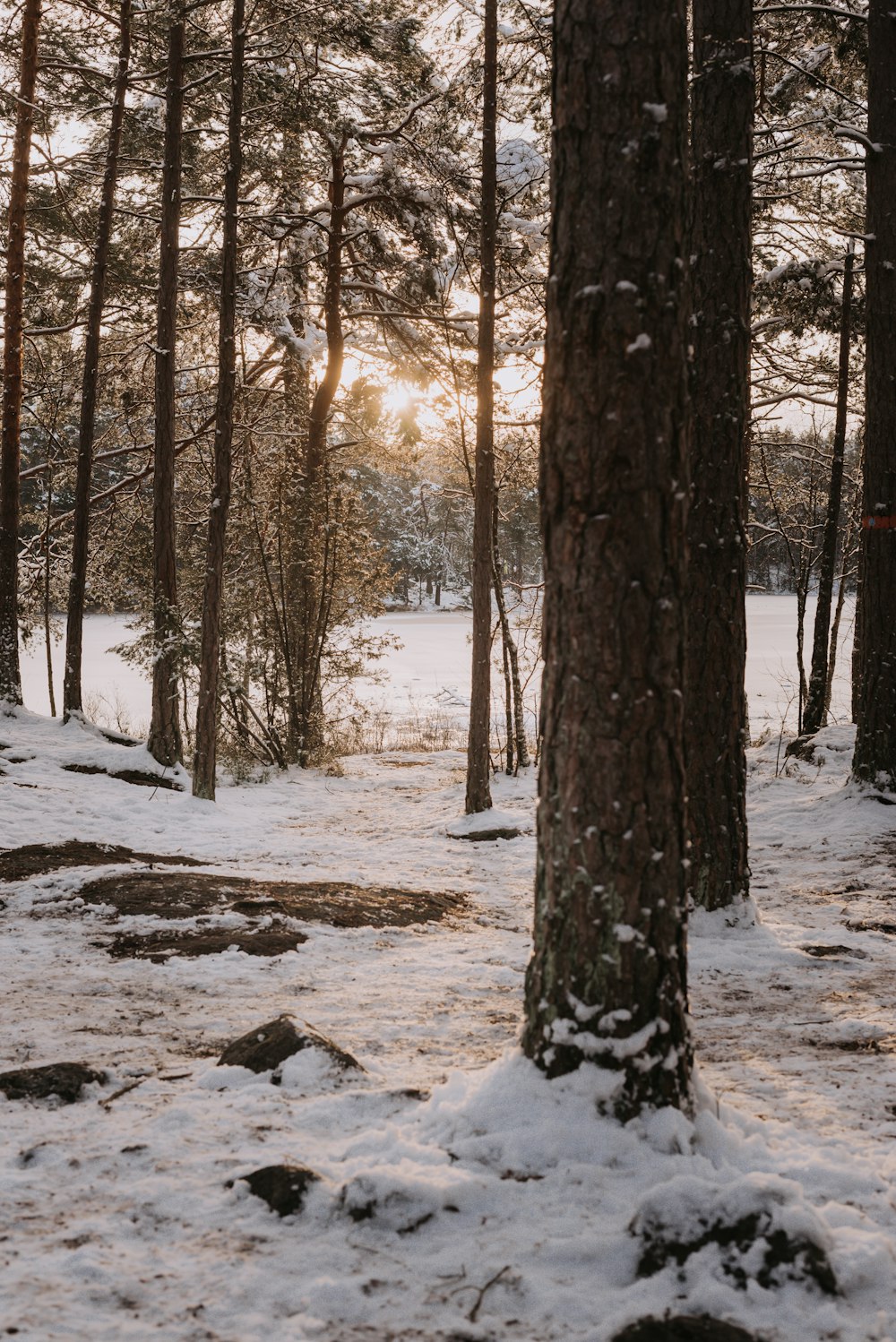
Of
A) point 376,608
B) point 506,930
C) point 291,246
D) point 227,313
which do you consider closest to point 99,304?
point 291,246

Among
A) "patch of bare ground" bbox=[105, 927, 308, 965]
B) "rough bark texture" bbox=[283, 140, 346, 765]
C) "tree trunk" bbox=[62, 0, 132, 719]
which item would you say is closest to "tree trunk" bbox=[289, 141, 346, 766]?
"rough bark texture" bbox=[283, 140, 346, 765]

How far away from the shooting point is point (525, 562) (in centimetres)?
6675

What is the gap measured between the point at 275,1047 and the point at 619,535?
2197 millimetres

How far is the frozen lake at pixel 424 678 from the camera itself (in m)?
19.6

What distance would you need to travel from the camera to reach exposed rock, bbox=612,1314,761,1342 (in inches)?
76.0

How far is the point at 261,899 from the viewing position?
5.87 m

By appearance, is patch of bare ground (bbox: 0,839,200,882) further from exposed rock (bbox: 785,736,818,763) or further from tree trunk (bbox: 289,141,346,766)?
exposed rock (bbox: 785,736,818,763)

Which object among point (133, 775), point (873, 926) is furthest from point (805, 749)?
point (133, 775)

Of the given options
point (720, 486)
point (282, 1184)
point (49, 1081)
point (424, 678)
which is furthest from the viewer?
point (424, 678)

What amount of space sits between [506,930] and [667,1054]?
10.7 ft

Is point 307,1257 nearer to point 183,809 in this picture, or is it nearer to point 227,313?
point 183,809

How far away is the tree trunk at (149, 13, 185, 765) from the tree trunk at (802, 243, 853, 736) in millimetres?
7901

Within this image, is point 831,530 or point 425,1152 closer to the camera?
point 425,1152

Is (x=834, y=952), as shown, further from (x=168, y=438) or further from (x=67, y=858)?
(x=168, y=438)
